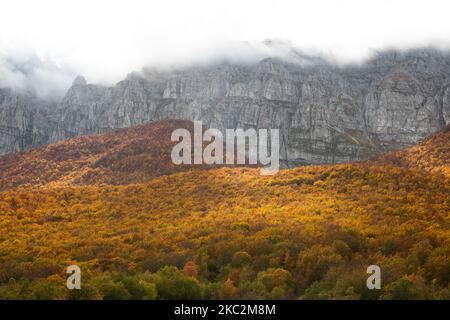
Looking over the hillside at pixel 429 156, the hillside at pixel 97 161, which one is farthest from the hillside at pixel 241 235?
the hillside at pixel 97 161

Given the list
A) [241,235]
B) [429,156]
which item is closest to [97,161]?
[429,156]

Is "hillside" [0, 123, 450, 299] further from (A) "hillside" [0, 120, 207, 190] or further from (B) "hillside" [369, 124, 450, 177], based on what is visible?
(A) "hillside" [0, 120, 207, 190]

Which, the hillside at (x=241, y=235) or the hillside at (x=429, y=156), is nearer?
the hillside at (x=241, y=235)

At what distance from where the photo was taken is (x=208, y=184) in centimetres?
5894

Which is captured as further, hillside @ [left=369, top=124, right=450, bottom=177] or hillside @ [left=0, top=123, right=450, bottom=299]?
hillside @ [left=369, top=124, right=450, bottom=177]

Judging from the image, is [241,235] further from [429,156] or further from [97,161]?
[97,161]

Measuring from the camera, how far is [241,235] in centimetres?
3350

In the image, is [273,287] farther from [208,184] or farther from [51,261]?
[208,184]

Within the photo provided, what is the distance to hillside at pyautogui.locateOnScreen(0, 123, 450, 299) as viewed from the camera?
2286 centimetres

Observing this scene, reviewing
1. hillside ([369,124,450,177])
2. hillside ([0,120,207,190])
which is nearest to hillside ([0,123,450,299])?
hillside ([369,124,450,177])

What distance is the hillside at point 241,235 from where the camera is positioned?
22.9 metres

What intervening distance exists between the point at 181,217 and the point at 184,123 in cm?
5672

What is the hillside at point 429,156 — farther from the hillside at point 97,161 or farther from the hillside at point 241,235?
the hillside at point 97,161

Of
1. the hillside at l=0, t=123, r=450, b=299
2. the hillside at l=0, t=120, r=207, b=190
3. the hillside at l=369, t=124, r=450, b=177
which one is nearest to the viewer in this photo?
the hillside at l=0, t=123, r=450, b=299
